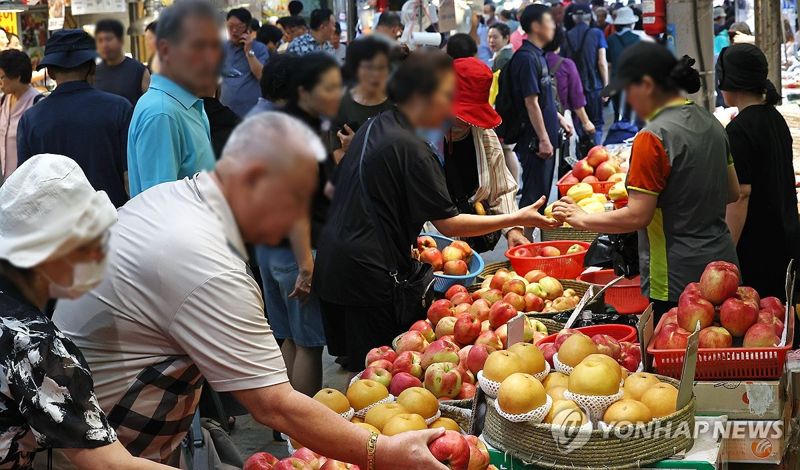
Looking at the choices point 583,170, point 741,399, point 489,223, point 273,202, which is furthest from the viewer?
point 583,170

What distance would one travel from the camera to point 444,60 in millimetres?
1171

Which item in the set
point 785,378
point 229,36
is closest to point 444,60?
point 229,36

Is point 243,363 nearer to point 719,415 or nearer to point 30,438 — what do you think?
point 30,438

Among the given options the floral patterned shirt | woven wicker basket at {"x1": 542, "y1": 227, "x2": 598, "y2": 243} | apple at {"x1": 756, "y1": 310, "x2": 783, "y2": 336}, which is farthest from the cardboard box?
woven wicker basket at {"x1": 542, "y1": 227, "x2": 598, "y2": 243}

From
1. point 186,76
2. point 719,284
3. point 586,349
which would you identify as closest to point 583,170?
point 719,284

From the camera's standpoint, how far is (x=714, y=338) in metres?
2.99

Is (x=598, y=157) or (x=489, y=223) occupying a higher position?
(x=489, y=223)

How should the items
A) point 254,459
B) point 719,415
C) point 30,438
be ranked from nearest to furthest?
point 30,438, point 254,459, point 719,415

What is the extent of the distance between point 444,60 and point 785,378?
97.0 inches

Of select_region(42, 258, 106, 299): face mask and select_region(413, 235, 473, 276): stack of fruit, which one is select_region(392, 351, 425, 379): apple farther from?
select_region(42, 258, 106, 299): face mask

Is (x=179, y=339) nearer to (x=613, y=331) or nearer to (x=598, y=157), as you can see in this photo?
(x=613, y=331)

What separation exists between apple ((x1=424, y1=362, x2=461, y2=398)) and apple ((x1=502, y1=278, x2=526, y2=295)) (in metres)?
1.06

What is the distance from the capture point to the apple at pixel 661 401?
8.70 ft

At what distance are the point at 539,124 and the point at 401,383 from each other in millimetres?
3113
